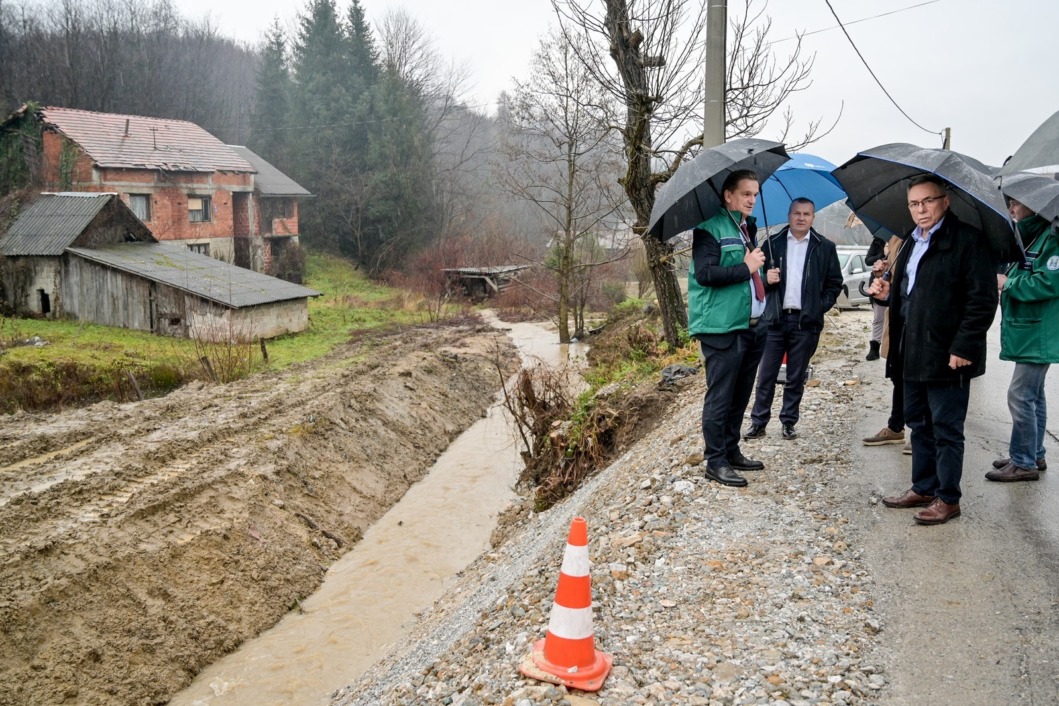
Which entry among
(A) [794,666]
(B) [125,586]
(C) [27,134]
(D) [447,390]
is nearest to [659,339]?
(D) [447,390]

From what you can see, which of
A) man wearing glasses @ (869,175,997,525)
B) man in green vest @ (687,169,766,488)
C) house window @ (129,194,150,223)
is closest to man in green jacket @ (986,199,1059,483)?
man wearing glasses @ (869,175,997,525)

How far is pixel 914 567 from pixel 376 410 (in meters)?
11.5

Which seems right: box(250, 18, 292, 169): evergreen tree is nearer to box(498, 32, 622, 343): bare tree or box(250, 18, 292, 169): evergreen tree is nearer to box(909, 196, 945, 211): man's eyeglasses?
box(498, 32, 622, 343): bare tree

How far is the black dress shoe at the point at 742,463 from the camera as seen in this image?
20.2ft

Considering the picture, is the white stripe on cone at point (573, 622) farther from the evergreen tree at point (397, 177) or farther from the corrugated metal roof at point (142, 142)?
the evergreen tree at point (397, 177)

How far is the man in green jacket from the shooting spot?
5.27m

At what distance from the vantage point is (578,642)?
375 cm

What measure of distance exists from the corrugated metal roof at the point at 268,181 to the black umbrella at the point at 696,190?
36.7 meters

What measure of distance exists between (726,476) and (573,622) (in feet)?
8.02

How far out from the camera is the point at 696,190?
213 inches

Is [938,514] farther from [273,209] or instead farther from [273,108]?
[273,108]

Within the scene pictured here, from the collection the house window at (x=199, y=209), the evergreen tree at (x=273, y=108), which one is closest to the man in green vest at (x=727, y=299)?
the house window at (x=199, y=209)

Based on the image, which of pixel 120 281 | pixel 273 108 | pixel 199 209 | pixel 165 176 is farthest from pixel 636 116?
pixel 273 108

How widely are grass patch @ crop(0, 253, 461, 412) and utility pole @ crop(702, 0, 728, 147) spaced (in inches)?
487
